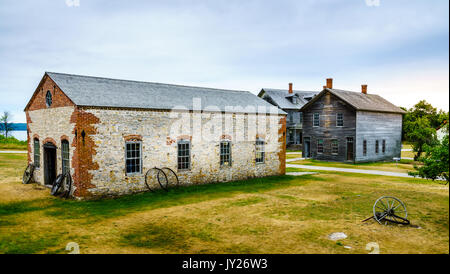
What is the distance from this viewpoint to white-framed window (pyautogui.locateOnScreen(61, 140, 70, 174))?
14.9 metres

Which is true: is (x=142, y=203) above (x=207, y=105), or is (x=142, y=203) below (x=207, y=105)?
below

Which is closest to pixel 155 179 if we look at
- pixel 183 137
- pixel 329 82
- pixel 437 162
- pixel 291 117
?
pixel 183 137

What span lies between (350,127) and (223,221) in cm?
2262

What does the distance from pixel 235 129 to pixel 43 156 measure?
11.2 metres

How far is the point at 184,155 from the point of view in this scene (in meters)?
17.2

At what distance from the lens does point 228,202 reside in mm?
13711

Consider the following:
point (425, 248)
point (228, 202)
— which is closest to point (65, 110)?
point (228, 202)

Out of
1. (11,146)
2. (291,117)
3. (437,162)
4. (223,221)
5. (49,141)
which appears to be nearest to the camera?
(437,162)

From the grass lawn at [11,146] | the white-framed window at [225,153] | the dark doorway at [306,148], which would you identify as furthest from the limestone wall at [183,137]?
the grass lawn at [11,146]

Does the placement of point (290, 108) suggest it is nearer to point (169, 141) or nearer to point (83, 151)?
point (169, 141)

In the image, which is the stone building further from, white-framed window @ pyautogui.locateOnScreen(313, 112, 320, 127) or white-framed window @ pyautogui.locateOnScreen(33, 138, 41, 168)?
white-framed window @ pyautogui.locateOnScreen(313, 112, 320, 127)

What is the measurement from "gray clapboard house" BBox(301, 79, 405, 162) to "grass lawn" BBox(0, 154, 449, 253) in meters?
12.8

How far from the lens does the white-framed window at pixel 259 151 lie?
67.9ft
